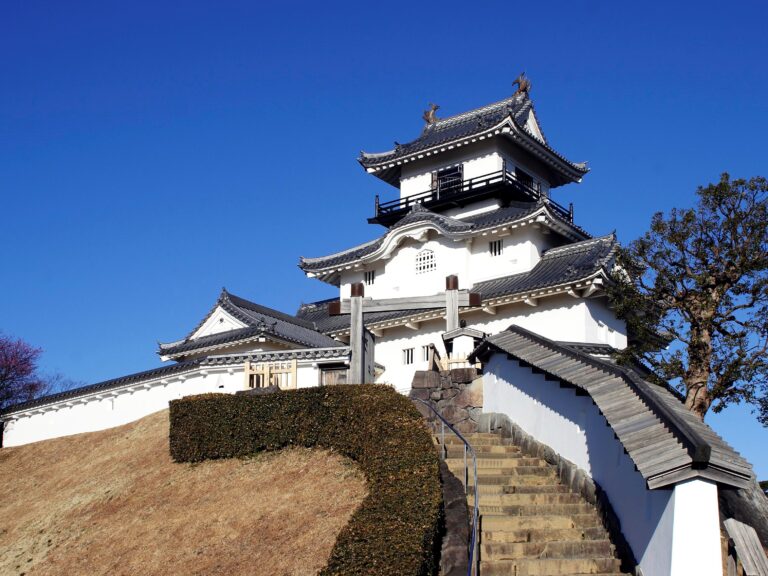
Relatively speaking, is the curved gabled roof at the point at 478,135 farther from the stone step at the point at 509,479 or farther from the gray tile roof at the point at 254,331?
the stone step at the point at 509,479

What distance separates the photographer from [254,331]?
31031mm

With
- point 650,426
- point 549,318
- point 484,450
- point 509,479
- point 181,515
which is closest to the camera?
point 650,426

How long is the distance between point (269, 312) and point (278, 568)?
24690mm

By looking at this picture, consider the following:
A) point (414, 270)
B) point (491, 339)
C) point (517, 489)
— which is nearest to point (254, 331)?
point (414, 270)

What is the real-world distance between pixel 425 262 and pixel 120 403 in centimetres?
1329

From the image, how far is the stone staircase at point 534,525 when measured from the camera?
34.8 ft

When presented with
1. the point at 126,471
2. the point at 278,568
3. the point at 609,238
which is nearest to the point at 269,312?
the point at 609,238

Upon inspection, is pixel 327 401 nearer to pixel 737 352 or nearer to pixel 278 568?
pixel 278 568

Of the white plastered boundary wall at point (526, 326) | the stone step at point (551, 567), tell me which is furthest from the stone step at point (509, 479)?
the white plastered boundary wall at point (526, 326)

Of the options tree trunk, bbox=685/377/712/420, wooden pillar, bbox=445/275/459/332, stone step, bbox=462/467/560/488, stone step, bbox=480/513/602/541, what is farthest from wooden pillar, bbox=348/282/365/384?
Answer: stone step, bbox=480/513/602/541

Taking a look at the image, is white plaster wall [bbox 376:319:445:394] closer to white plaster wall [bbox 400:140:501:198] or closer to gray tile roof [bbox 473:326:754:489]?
white plaster wall [bbox 400:140:501:198]

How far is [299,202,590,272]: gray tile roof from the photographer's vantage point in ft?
107

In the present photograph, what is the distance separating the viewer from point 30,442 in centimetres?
2866

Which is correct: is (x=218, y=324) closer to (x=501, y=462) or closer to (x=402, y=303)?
(x=402, y=303)
